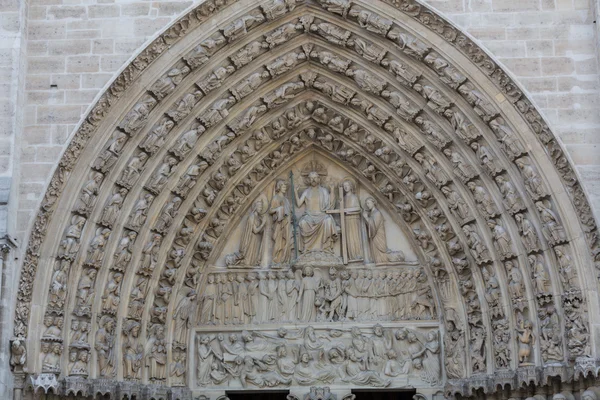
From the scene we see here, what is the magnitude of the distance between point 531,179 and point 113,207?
4511mm

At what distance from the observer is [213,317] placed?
13172 millimetres

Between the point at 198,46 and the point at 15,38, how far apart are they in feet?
6.46

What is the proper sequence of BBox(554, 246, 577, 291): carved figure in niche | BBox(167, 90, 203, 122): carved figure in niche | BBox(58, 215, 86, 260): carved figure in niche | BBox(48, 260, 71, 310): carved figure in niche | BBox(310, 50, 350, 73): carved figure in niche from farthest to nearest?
1. BBox(310, 50, 350, 73): carved figure in niche
2. BBox(167, 90, 203, 122): carved figure in niche
3. BBox(58, 215, 86, 260): carved figure in niche
4. BBox(48, 260, 71, 310): carved figure in niche
5. BBox(554, 246, 577, 291): carved figure in niche

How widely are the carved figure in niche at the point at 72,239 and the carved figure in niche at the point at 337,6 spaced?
11.7ft

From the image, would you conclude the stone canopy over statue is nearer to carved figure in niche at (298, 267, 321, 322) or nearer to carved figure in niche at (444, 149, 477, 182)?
carved figure in niche at (298, 267, 321, 322)

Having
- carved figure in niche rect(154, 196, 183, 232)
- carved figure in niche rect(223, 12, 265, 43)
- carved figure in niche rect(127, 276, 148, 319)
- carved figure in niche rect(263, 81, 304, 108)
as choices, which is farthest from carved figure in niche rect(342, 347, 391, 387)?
carved figure in niche rect(223, 12, 265, 43)

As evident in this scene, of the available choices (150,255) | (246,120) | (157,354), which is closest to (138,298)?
(150,255)

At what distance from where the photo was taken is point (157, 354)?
41.4 ft

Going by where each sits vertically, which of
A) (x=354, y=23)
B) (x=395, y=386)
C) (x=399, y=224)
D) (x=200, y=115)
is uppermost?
(x=354, y=23)

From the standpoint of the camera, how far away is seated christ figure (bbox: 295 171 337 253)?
13.2 metres

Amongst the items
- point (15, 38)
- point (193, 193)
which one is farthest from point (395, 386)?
point (15, 38)

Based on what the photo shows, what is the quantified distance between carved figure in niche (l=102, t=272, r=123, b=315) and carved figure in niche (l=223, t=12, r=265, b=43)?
291 cm

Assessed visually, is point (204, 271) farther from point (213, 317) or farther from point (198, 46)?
point (198, 46)

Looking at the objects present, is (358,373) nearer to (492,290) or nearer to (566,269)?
(492,290)
